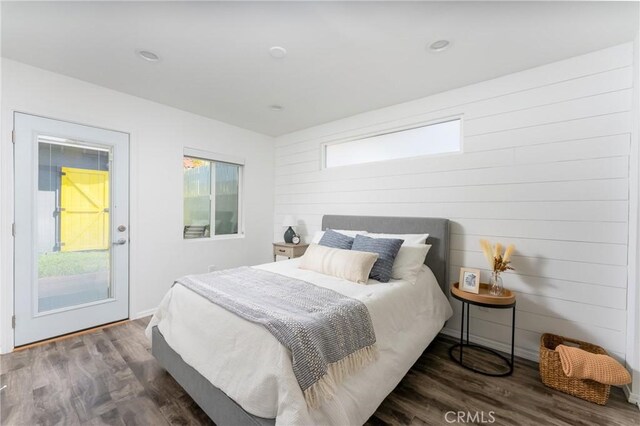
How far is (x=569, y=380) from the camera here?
1888 mm

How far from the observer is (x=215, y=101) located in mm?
3188

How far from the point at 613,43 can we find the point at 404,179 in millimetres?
1905

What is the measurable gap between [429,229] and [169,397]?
105 inches

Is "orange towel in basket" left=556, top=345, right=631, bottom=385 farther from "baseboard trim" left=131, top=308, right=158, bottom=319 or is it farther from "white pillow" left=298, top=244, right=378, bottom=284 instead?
"baseboard trim" left=131, top=308, right=158, bottom=319

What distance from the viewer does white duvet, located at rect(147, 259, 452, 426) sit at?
1242mm

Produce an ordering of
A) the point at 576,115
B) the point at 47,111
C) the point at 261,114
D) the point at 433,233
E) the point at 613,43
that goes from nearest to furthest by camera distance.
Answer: the point at 613,43 → the point at 576,115 → the point at 47,111 → the point at 433,233 → the point at 261,114

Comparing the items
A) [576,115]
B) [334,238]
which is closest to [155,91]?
[334,238]

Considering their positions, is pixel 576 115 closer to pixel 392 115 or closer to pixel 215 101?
pixel 392 115

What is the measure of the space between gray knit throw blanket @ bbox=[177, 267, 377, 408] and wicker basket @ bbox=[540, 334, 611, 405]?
4.69 ft

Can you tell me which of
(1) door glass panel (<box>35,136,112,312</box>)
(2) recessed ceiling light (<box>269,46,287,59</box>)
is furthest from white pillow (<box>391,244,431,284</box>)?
(1) door glass panel (<box>35,136,112,312</box>)

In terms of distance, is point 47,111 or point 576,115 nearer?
point 576,115

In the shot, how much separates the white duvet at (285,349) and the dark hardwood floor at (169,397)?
0.25 meters

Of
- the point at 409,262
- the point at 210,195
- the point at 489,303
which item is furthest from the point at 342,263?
the point at 210,195

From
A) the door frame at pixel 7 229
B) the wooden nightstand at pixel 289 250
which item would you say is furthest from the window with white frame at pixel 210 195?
the door frame at pixel 7 229
